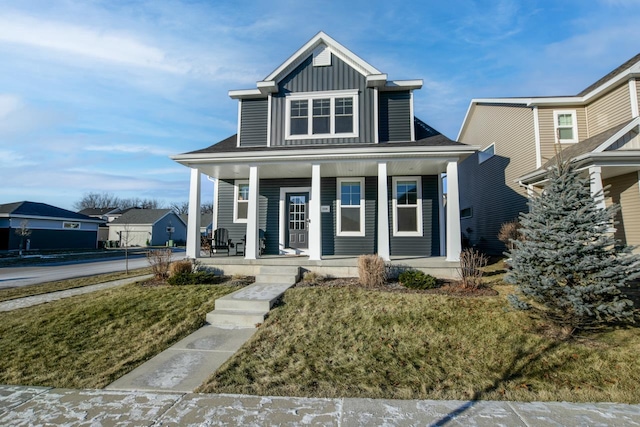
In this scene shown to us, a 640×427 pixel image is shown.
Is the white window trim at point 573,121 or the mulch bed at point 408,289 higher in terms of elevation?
the white window trim at point 573,121

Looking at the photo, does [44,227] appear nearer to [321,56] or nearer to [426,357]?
[321,56]

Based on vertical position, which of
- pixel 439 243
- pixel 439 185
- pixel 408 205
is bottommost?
pixel 439 243

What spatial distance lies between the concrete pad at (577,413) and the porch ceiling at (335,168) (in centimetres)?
674

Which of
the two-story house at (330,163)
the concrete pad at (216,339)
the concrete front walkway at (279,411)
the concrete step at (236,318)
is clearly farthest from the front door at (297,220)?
the concrete front walkway at (279,411)

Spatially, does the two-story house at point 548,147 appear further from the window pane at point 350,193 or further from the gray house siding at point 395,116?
the window pane at point 350,193

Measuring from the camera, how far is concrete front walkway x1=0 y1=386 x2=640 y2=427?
2.82 m

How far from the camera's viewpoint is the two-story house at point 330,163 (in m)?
9.78

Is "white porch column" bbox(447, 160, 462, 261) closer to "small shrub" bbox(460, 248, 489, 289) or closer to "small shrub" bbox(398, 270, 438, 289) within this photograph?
"small shrub" bbox(460, 248, 489, 289)

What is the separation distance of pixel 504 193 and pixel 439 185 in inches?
216

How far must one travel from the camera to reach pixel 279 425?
2768 mm

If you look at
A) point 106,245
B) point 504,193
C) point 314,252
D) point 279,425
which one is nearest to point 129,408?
point 279,425

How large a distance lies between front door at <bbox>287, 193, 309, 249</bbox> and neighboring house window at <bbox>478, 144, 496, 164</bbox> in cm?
993

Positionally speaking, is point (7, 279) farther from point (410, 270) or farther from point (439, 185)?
point (439, 185)

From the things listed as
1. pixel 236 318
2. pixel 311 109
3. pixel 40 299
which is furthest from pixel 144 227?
pixel 236 318
